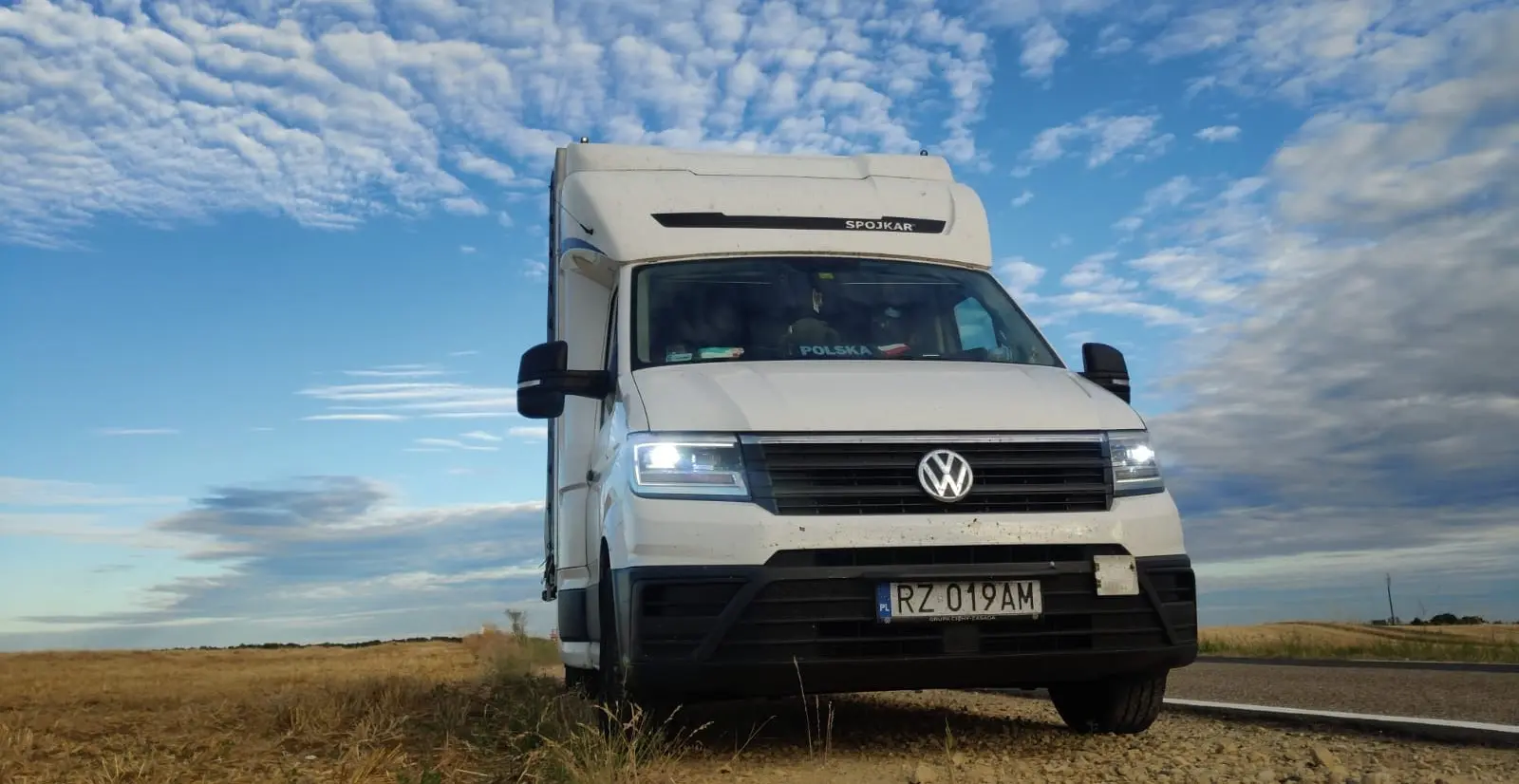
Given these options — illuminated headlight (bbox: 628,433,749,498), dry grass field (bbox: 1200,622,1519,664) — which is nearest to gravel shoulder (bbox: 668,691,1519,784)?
illuminated headlight (bbox: 628,433,749,498)

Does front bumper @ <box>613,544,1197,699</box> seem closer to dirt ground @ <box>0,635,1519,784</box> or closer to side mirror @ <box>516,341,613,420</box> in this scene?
dirt ground @ <box>0,635,1519,784</box>

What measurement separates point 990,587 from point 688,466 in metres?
1.35

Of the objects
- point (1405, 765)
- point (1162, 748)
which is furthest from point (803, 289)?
point (1405, 765)

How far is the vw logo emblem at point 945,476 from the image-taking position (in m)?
5.55

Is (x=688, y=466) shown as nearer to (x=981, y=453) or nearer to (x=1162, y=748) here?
(x=981, y=453)

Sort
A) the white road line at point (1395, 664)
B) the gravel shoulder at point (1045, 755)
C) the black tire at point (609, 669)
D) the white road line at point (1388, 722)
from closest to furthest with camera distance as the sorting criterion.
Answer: the gravel shoulder at point (1045, 755), the black tire at point (609, 669), the white road line at point (1388, 722), the white road line at point (1395, 664)

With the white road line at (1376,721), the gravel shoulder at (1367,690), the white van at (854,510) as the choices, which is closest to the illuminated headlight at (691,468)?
the white van at (854,510)

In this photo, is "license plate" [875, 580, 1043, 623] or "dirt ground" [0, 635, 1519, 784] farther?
"license plate" [875, 580, 1043, 623]

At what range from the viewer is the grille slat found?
5.49m

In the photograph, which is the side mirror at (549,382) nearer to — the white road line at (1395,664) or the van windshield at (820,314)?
the van windshield at (820,314)

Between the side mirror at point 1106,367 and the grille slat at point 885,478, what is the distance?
1.28m

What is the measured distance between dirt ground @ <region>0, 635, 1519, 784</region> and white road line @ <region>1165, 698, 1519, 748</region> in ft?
0.69

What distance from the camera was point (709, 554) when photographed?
17.7 feet

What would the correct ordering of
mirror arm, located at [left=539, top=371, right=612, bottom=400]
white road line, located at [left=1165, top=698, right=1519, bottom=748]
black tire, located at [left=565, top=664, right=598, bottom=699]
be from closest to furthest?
white road line, located at [left=1165, top=698, right=1519, bottom=748] → mirror arm, located at [left=539, top=371, right=612, bottom=400] → black tire, located at [left=565, top=664, right=598, bottom=699]
